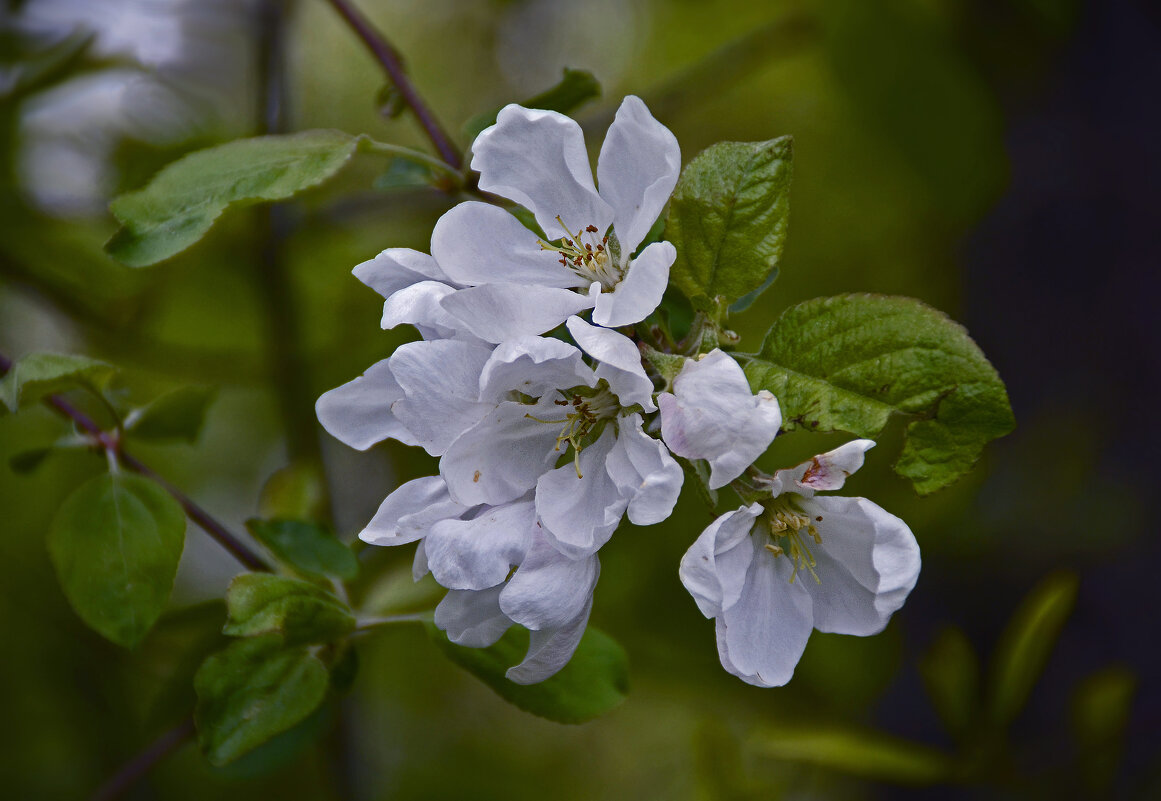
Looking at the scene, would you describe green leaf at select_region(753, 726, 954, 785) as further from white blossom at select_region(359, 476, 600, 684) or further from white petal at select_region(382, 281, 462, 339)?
white petal at select_region(382, 281, 462, 339)

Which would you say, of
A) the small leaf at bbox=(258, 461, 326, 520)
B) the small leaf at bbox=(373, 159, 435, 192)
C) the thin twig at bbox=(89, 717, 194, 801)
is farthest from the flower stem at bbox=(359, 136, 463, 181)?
the thin twig at bbox=(89, 717, 194, 801)

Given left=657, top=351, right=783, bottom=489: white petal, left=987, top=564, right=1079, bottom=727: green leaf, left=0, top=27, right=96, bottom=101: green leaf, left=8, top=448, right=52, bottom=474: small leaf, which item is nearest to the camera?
left=657, top=351, right=783, bottom=489: white petal

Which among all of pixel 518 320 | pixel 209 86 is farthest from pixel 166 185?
pixel 209 86

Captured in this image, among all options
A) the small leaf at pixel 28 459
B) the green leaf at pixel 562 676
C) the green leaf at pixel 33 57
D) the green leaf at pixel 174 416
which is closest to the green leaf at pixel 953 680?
the green leaf at pixel 562 676

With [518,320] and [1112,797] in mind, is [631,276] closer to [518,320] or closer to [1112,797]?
[518,320]

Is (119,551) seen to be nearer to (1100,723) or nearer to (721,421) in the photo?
(721,421)

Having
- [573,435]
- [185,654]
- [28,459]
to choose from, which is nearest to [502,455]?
[573,435]
